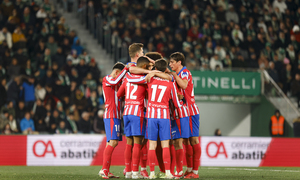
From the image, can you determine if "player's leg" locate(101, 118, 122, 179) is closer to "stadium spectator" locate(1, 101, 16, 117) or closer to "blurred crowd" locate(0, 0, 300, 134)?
"blurred crowd" locate(0, 0, 300, 134)

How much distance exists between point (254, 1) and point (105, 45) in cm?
811

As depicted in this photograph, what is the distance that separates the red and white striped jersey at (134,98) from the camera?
855cm

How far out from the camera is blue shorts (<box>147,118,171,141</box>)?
8.32 m

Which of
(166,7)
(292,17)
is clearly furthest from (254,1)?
(166,7)

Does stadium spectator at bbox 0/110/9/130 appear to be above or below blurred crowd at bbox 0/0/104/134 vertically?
below

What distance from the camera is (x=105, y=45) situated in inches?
785

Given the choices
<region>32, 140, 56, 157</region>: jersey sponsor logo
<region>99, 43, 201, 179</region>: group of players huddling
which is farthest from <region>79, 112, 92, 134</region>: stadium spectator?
<region>99, 43, 201, 179</region>: group of players huddling

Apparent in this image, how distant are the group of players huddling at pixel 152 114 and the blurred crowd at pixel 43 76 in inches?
281

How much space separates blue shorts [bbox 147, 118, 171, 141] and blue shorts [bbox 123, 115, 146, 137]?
23cm

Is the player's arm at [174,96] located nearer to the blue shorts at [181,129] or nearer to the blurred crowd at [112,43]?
the blue shorts at [181,129]

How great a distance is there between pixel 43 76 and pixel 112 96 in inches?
341

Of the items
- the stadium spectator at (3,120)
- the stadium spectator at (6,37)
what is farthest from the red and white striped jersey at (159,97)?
the stadium spectator at (6,37)

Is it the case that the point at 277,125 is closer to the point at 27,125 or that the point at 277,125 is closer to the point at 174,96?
the point at 27,125

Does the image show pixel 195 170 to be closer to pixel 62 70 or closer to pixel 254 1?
pixel 62 70
